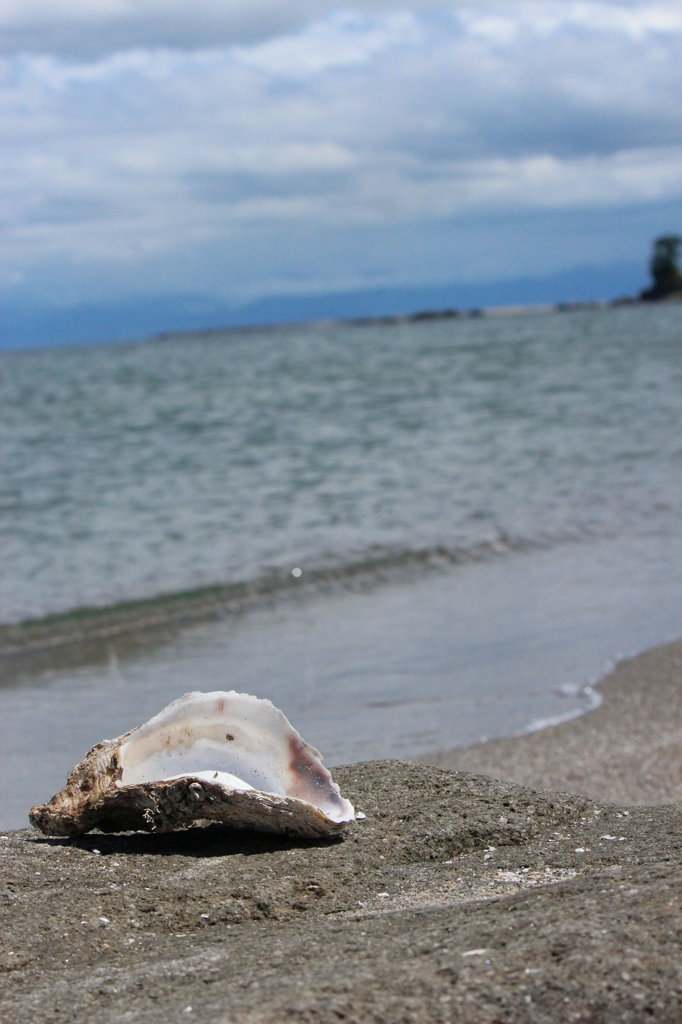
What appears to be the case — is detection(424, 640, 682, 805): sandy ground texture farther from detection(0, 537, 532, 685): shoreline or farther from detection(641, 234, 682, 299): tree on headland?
detection(641, 234, 682, 299): tree on headland

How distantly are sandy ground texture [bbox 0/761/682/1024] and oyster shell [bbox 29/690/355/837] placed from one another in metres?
0.08

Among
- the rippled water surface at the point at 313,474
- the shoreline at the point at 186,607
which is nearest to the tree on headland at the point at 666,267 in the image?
the rippled water surface at the point at 313,474

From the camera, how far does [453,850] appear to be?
9.87 feet

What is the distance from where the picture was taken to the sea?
686 cm

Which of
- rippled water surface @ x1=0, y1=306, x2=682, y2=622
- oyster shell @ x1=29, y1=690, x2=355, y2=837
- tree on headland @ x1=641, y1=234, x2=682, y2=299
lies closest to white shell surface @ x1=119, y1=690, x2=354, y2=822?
oyster shell @ x1=29, y1=690, x2=355, y2=837

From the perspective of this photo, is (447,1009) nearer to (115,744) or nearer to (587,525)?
(115,744)

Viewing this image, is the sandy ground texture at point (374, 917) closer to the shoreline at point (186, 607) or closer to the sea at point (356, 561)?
the sea at point (356, 561)

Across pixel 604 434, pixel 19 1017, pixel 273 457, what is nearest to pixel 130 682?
pixel 19 1017

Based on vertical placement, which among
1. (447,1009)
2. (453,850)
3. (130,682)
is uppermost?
(447,1009)

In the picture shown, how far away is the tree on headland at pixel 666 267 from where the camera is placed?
12144 cm

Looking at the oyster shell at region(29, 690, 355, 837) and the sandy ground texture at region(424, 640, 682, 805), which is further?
the sandy ground texture at region(424, 640, 682, 805)

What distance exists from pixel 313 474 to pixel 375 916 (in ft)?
48.6

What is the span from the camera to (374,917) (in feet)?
8.05

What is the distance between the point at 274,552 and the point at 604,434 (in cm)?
1104
